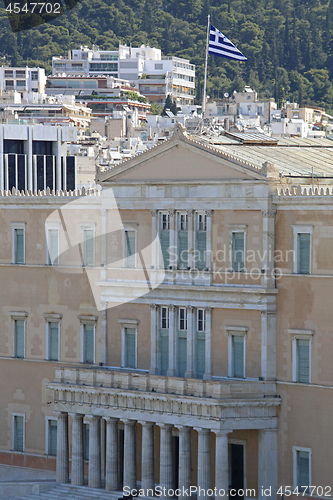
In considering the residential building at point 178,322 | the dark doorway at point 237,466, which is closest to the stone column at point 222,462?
the residential building at point 178,322

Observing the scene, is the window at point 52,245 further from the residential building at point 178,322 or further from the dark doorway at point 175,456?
the dark doorway at point 175,456

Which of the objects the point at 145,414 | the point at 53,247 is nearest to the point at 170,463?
the point at 145,414

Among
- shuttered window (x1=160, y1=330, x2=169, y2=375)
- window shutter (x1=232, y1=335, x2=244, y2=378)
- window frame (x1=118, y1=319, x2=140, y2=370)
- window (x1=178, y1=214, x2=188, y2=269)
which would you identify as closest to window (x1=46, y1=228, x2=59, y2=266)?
window frame (x1=118, y1=319, x2=140, y2=370)

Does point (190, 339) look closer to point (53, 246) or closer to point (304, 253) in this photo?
point (304, 253)

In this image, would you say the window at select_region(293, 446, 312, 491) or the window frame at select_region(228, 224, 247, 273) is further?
the window frame at select_region(228, 224, 247, 273)

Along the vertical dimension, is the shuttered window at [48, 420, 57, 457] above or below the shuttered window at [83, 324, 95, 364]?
below

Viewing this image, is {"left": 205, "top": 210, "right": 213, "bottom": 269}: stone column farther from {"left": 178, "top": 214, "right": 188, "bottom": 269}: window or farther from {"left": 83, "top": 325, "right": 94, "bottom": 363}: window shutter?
{"left": 83, "top": 325, "right": 94, "bottom": 363}: window shutter

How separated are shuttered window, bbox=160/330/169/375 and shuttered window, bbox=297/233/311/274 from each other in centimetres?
802

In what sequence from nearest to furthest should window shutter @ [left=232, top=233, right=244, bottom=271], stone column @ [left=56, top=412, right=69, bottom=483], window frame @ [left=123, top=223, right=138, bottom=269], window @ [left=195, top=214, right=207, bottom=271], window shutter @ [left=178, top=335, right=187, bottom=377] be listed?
window shutter @ [left=232, top=233, right=244, bottom=271]
window @ [left=195, top=214, right=207, bottom=271]
window shutter @ [left=178, top=335, right=187, bottom=377]
window frame @ [left=123, top=223, right=138, bottom=269]
stone column @ [left=56, top=412, right=69, bottom=483]

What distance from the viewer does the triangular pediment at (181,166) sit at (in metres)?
57.0

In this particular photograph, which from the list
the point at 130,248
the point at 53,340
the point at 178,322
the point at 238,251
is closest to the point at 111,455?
the point at 178,322

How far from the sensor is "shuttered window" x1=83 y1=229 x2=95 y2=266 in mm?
62409

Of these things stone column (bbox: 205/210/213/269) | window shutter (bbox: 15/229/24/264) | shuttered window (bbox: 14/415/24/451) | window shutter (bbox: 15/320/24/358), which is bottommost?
shuttered window (bbox: 14/415/24/451)

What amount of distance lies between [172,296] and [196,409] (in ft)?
20.4
